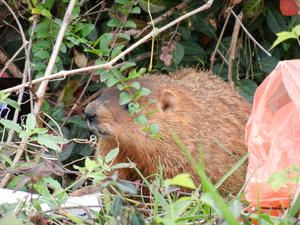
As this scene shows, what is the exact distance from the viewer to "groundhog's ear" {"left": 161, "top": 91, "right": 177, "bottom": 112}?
389 centimetres

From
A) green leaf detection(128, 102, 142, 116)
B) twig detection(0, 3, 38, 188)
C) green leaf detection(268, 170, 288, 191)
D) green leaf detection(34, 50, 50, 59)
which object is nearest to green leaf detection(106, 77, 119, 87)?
green leaf detection(128, 102, 142, 116)

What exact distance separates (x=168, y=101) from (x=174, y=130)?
0.65ft

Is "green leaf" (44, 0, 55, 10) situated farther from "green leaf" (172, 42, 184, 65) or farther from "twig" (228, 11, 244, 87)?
"twig" (228, 11, 244, 87)

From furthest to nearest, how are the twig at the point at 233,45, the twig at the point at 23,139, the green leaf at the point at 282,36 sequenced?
the twig at the point at 233,45 < the twig at the point at 23,139 < the green leaf at the point at 282,36

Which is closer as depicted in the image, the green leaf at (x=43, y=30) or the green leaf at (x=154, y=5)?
the green leaf at (x=43, y=30)

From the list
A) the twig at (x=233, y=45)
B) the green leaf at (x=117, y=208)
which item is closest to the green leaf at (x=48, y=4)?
the twig at (x=233, y=45)

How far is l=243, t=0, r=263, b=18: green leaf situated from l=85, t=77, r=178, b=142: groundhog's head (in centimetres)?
105

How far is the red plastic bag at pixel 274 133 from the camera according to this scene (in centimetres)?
285

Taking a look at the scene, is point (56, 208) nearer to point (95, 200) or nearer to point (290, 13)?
point (95, 200)

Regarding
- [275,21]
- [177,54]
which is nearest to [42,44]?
[177,54]

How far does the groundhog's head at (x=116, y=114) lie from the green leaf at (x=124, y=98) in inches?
5.1

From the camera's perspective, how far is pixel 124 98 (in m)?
→ 3.53

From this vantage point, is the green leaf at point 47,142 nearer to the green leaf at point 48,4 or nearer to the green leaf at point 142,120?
the green leaf at point 142,120

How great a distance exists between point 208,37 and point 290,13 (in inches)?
34.9
